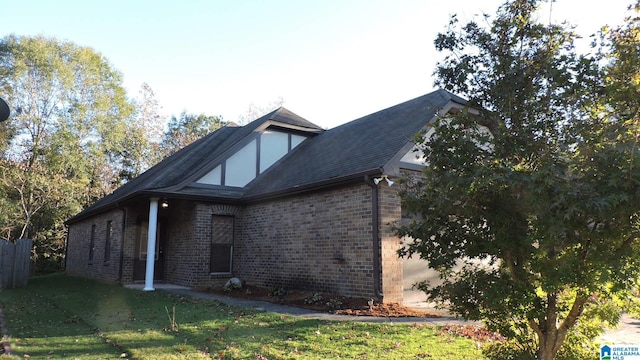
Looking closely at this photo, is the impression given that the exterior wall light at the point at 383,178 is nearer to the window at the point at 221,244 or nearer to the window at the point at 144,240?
the window at the point at 221,244

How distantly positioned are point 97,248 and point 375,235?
44.6 feet

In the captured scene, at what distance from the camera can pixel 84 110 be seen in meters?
28.3

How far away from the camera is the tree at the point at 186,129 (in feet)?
123

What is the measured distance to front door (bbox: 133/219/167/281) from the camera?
48.5ft

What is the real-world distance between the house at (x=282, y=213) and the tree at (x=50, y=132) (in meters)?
8.56

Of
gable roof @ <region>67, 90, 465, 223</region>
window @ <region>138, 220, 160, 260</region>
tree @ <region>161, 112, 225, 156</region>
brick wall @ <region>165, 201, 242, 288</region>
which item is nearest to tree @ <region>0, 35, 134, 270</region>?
tree @ <region>161, 112, 225, 156</region>

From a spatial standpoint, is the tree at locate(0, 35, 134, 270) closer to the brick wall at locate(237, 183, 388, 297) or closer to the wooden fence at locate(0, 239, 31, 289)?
the wooden fence at locate(0, 239, 31, 289)

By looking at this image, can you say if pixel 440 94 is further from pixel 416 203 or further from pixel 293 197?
pixel 416 203

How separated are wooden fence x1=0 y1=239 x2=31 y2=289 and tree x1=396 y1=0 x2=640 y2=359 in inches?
623

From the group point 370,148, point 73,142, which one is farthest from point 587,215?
point 73,142

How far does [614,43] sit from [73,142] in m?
29.8

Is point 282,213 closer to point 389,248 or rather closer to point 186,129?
point 389,248
